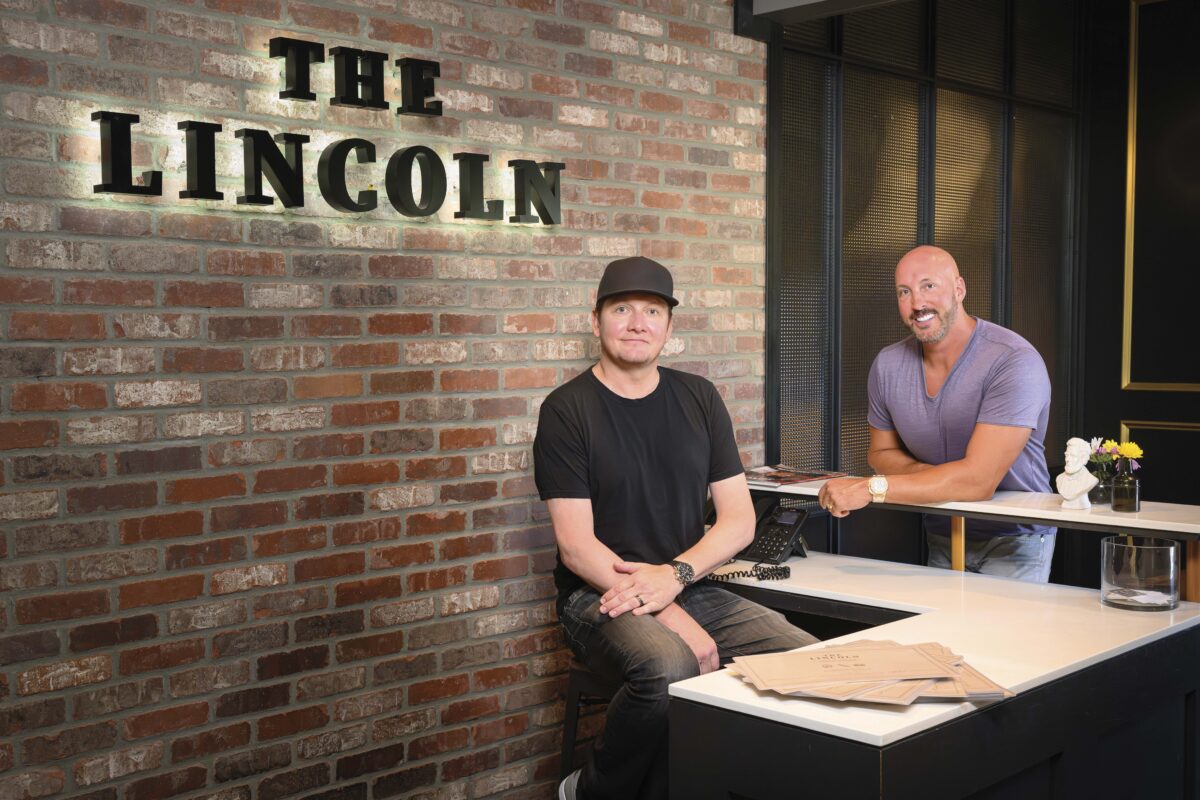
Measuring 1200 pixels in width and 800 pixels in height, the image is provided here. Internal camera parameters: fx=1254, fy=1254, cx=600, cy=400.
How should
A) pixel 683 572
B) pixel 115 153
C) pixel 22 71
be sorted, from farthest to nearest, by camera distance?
1. pixel 683 572
2. pixel 115 153
3. pixel 22 71

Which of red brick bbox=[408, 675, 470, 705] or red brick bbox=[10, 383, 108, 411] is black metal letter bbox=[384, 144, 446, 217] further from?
red brick bbox=[408, 675, 470, 705]

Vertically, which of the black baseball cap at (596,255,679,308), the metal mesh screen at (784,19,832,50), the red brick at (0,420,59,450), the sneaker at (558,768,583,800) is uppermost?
the metal mesh screen at (784,19,832,50)

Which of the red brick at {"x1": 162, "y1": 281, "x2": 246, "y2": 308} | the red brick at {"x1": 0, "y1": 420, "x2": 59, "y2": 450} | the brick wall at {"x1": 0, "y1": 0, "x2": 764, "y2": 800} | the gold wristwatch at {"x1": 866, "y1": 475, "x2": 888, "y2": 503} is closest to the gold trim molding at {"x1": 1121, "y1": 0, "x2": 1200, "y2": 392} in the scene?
the brick wall at {"x1": 0, "y1": 0, "x2": 764, "y2": 800}

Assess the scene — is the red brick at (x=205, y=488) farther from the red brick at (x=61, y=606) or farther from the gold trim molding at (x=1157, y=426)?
the gold trim molding at (x=1157, y=426)

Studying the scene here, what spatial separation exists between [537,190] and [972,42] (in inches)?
116

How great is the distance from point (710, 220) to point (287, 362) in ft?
5.76

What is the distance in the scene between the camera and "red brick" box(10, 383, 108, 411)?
2.75 meters

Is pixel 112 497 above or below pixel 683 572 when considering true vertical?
above

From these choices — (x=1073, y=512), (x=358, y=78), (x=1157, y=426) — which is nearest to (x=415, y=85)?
(x=358, y=78)

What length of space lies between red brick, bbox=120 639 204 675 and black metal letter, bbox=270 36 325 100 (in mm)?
1369

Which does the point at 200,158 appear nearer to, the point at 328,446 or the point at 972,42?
the point at 328,446

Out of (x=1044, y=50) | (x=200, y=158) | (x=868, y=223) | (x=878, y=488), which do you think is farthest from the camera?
(x=1044, y=50)

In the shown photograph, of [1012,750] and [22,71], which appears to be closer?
[1012,750]

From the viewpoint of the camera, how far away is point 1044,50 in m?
6.28
